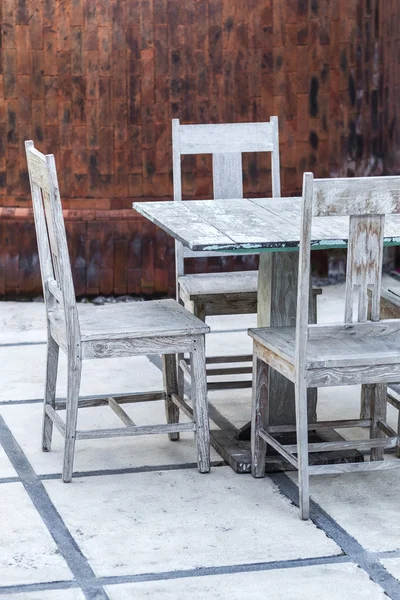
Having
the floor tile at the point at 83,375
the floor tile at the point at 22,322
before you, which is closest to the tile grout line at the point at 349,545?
the floor tile at the point at 83,375

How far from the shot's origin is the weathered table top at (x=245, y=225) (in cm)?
329

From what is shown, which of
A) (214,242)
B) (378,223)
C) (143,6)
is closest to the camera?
(378,223)

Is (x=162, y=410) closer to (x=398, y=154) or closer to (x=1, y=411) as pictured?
(x=1, y=411)

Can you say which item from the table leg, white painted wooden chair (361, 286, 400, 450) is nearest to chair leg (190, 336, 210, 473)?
the table leg

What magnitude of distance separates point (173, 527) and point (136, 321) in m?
0.73

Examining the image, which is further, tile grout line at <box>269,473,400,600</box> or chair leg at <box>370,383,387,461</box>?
chair leg at <box>370,383,387,461</box>

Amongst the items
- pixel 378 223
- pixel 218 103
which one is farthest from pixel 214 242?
pixel 218 103

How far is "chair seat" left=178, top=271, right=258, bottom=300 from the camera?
14.0 ft

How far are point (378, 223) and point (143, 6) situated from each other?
3.67 meters

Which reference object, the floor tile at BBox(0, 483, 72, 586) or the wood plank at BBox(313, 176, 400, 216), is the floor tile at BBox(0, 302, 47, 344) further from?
the wood plank at BBox(313, 176, 400, 216)

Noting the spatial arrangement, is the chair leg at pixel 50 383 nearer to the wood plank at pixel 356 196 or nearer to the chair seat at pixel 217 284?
the chair seat at pixel 217 284

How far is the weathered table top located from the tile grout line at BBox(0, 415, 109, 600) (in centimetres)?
88

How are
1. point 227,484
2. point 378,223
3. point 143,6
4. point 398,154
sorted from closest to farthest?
point 378,223 → point 227,484 → point 143,6 → point 398,154

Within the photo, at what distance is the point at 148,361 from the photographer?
5168 millimetres
